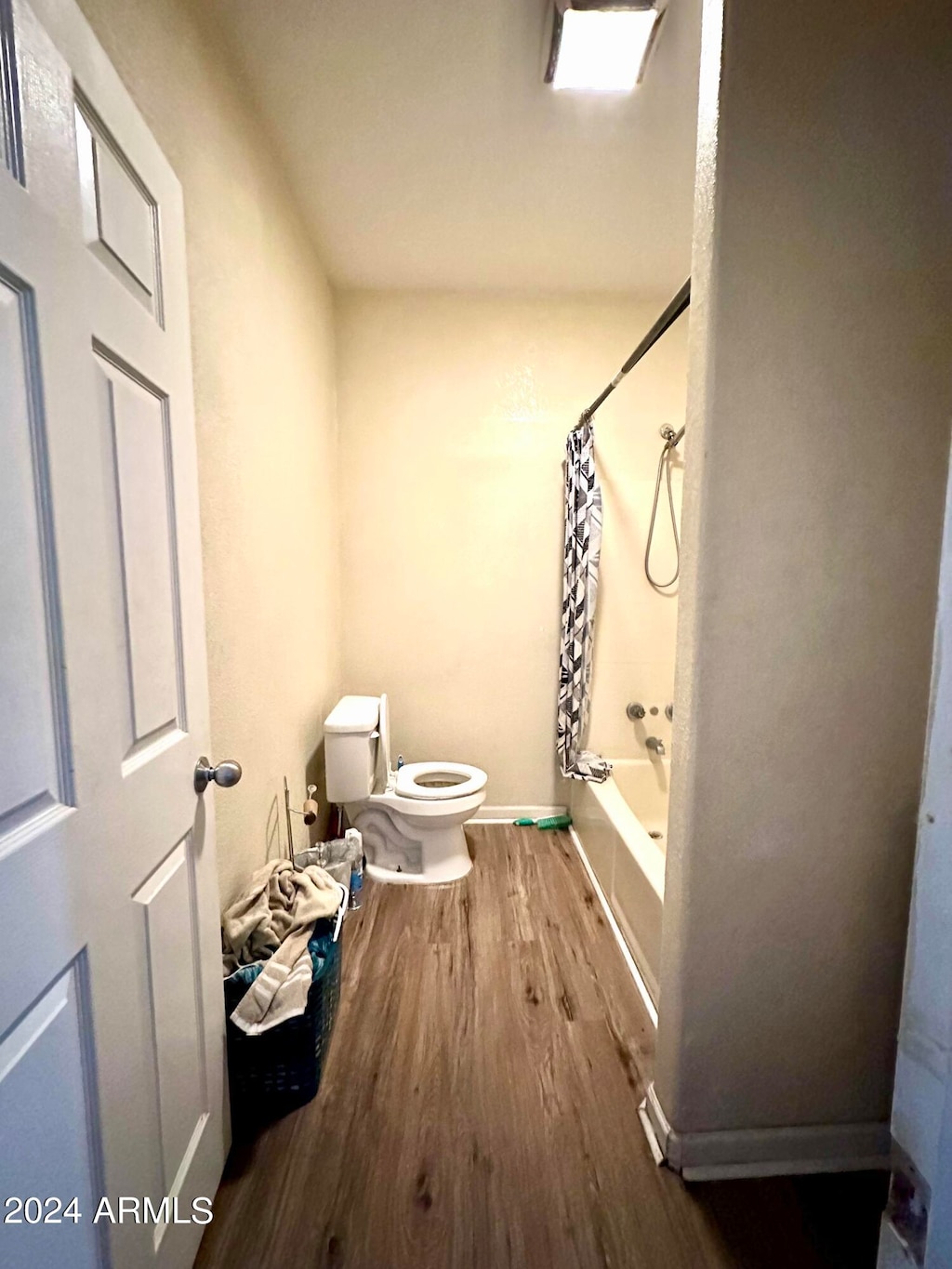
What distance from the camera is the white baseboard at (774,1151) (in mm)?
1074

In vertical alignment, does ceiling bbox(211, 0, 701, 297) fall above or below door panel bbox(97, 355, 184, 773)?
above

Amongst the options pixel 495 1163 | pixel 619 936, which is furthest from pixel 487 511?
pixel 495 1163

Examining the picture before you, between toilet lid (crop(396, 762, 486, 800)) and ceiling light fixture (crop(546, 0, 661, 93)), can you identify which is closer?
ceiling light fixture (crop(546, 0, 661, 93))

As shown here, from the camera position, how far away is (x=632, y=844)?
1729mm

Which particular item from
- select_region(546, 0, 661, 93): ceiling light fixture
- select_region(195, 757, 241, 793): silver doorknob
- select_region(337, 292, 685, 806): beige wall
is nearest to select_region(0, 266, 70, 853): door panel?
select_region(195, 757, 241, 793): silver doorknob

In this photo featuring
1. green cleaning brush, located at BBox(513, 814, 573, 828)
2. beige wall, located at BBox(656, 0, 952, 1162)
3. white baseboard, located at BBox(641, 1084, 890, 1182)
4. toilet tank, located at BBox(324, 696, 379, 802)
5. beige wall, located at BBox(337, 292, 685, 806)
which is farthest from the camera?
green cleaning brush, located at BBox(513, 814, 573, 828)

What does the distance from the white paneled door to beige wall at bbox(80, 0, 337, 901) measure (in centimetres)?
32

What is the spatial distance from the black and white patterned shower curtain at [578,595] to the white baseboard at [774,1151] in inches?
50.2

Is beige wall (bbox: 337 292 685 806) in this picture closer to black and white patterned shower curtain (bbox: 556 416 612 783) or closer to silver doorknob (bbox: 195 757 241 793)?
black and white patterned shower curtain (bbox: 556 416 612 783)

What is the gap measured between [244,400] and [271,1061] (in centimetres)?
169

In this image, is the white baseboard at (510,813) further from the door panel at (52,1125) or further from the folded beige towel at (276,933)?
the door panel at (52,1125)

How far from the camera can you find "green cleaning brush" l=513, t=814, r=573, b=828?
2.62 meters

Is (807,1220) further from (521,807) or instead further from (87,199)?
(87,199)

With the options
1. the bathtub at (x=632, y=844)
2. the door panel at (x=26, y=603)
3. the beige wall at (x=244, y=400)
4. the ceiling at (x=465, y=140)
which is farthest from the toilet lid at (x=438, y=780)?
the ceiling at (x=465, y=140)
